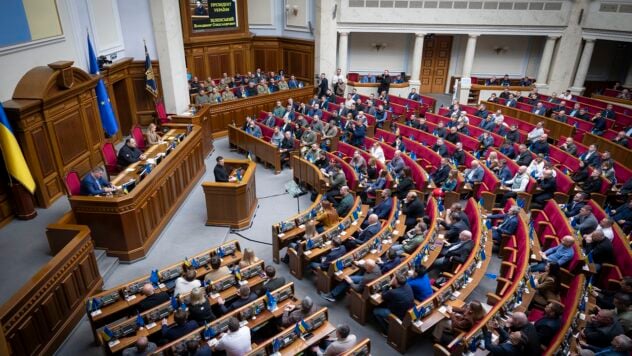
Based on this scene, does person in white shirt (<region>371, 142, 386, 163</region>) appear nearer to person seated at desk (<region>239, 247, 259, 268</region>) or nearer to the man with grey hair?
the man with grey hair

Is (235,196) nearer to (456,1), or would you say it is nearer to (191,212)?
(191,212)

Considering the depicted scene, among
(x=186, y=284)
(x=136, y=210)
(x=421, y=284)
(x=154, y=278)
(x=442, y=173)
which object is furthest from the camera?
(x=442, y=173)

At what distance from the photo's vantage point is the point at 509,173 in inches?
387

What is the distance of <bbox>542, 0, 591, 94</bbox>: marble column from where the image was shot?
55.8 feet

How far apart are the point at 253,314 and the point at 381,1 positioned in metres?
15.6

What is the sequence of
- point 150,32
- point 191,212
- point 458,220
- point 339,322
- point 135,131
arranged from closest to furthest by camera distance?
point 339,322 → point 458,220 → point 191,212 → point 135,131 → point 150,32

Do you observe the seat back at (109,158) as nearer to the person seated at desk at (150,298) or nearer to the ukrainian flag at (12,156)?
the ukrainian flag at (12,156)

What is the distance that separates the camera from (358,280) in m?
6.41

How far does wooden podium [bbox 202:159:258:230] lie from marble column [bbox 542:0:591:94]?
1522 centimetres

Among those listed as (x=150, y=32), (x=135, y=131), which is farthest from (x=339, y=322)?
(x=150, y=32)

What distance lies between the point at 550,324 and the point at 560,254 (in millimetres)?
2089

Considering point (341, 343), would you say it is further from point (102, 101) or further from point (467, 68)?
point (467, 68)

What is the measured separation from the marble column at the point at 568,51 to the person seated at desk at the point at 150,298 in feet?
59.8

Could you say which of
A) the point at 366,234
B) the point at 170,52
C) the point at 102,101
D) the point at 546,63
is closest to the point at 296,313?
the point at 366,234
